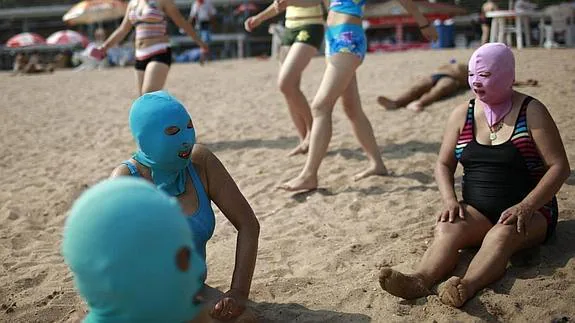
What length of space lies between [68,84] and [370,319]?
535 inches

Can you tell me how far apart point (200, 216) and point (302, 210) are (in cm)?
203

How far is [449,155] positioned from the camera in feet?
11.0

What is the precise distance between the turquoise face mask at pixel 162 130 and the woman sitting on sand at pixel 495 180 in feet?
3.72

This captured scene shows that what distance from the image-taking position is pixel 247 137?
7391mm

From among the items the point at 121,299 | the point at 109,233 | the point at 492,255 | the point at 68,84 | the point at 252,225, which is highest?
the point at 109,233

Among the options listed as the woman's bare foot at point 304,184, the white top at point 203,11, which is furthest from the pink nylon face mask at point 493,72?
the white top at point 203,11

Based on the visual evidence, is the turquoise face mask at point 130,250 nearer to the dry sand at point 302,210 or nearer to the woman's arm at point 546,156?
the dry sand at point 302,210

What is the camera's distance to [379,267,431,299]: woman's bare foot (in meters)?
2.78

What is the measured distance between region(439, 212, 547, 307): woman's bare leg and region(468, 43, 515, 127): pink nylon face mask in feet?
2.11

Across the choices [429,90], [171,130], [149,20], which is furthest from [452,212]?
[429,90]

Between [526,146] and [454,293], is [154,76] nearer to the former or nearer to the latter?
[526,146]

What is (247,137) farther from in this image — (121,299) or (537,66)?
(121,299)

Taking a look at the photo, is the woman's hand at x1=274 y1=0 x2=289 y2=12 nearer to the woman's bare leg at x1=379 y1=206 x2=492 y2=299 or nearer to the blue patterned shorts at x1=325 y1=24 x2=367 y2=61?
the blue patterned shorts at x1=325 y1=24 x2=367 y2=61

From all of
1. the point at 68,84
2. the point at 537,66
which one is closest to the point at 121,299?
the point at 537,66
